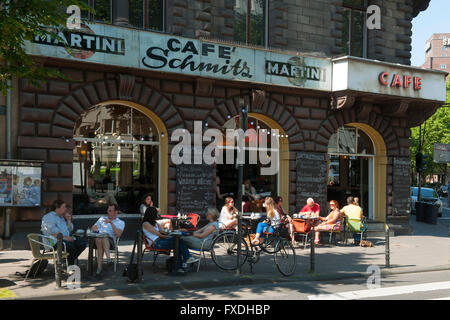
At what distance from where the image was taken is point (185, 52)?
1425 cm

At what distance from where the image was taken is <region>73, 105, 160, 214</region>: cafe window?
45.2 ft

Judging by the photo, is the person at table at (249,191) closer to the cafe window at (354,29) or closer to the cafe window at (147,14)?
the cafe window at (147,14)

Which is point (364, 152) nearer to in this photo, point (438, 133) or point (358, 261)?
point (358, 261)

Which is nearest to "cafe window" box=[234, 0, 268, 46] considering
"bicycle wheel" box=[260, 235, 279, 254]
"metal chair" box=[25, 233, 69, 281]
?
"bicycle wheel" box=[260, 235, 279, 254]

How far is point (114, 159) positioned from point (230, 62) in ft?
14.9

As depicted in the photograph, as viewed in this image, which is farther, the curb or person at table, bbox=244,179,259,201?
person at table, bbox=244,179,259,201

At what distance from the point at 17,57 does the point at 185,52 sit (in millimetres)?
5652

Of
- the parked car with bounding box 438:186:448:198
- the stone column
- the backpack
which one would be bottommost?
the parked car with bounding box 438:186:448:198

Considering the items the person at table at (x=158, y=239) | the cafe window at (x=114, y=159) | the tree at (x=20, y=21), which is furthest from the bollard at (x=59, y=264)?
the cafe window at (x=114, y=159)

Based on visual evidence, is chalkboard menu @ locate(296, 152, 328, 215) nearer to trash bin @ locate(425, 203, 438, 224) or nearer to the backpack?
trash bin @ locate(425, 203, 438, 224)

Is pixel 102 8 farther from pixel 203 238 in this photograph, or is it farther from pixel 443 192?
pixel 443 192

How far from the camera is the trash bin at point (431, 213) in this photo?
2316 cm

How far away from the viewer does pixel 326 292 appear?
8875 mm

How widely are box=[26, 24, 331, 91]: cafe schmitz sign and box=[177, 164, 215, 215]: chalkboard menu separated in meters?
2.83
